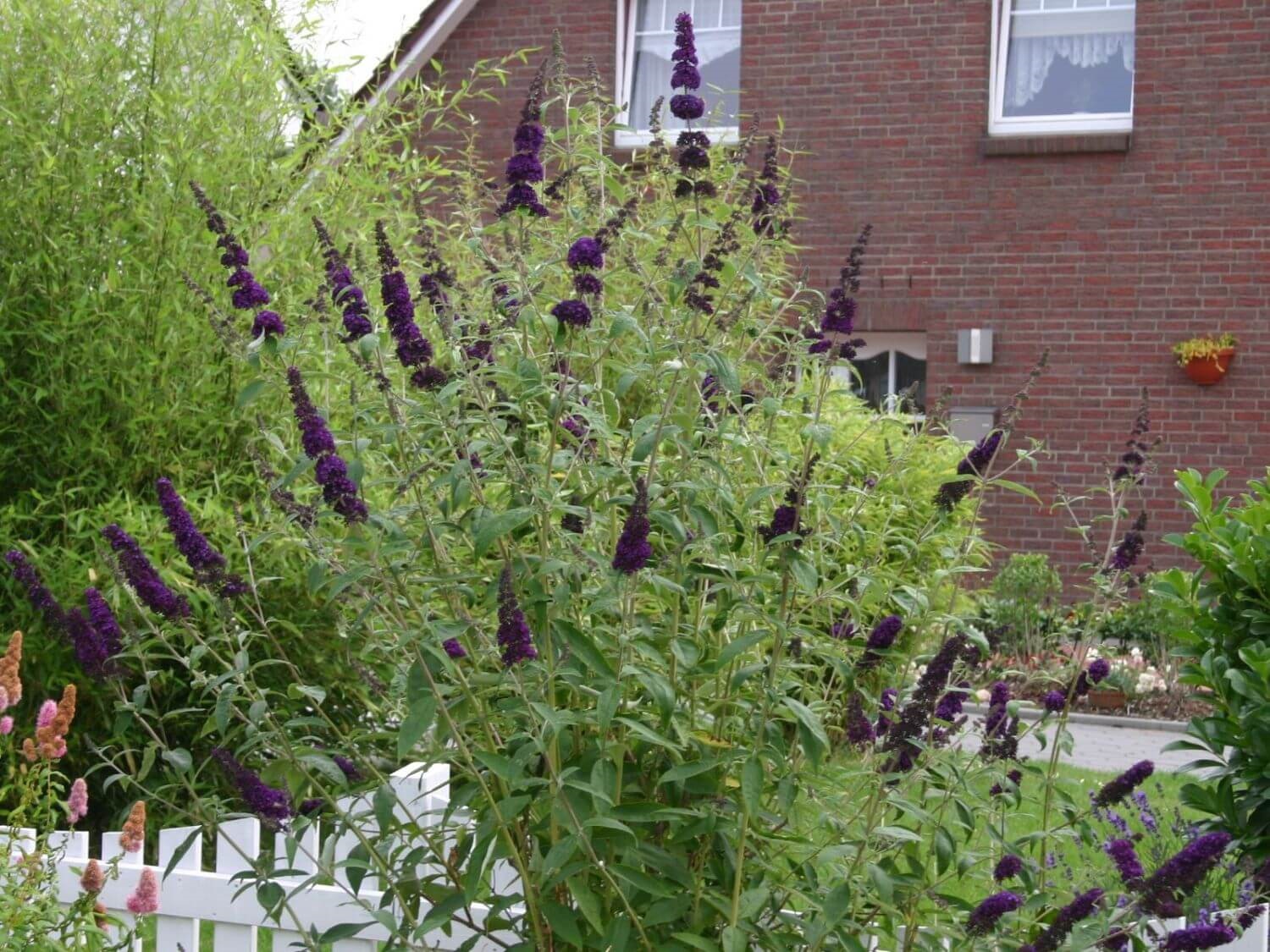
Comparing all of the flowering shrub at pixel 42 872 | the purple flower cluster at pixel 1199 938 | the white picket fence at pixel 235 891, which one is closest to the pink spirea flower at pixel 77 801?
the flowering shrub at pixel 42 872

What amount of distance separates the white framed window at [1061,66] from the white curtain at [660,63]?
2416 mm

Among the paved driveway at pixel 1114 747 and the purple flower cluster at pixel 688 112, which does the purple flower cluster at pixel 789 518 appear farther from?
Answer: the paved driveway at pixel 1114 747

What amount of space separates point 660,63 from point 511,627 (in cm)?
1222

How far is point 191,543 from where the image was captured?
229 centimetres

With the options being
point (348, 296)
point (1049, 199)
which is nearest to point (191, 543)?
point (348, 296)

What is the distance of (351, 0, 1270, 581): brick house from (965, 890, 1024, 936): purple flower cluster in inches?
395

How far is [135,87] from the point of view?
5344mm

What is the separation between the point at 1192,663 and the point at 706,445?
1.71m

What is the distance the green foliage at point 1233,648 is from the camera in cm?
335

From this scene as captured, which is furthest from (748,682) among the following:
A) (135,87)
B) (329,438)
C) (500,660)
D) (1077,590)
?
(1077,590)

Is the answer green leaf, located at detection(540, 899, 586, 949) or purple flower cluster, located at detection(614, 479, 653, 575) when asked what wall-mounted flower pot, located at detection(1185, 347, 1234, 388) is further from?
purple flower cluster, located at detection(614, 479, 653, 575)

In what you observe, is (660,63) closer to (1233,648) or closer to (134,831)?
(1233,648)

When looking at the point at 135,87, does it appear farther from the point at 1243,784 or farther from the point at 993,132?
the point at 993,132

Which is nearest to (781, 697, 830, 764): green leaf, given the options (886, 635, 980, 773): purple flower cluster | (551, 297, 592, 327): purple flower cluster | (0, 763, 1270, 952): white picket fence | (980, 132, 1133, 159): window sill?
(886, 635, 980, 773): purple flower cluster
